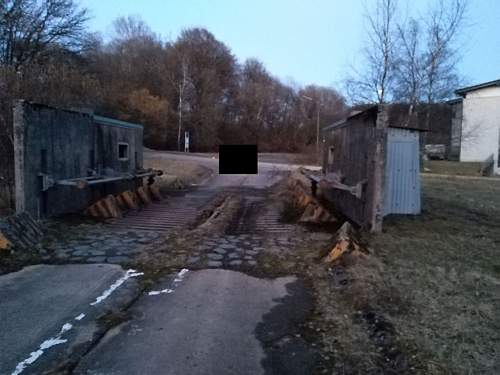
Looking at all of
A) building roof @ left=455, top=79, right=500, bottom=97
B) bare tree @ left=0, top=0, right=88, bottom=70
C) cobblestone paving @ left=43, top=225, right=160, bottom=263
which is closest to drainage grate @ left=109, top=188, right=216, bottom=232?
cobblestone paving @ left=43, top=225, right=160, bottom=263

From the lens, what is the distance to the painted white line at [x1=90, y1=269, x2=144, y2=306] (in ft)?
12.3

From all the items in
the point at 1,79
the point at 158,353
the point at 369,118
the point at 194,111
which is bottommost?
the point at 158,353

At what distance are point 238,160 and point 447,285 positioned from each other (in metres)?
8.23

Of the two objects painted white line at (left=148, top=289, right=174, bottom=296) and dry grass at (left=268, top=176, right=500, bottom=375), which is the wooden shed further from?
painted white line at (left=148, top=289, right=174, bottom=296)

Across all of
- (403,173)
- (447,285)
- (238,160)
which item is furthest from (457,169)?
(447,285)

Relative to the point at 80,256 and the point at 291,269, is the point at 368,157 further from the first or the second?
the point at 80,256

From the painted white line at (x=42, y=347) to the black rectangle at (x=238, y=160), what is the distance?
26.6 feet

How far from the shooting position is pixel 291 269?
4.85 metres

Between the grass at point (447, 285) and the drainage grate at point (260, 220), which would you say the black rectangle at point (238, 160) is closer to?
the drainage grate at point (260, 220)

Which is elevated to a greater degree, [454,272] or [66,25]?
[66,25]

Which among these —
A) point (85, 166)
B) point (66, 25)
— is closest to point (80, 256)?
point (85, 166)

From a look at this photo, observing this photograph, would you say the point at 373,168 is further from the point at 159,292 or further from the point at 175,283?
the point at 159,292

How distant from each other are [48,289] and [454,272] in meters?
4.48

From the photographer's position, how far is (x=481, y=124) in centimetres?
3050
